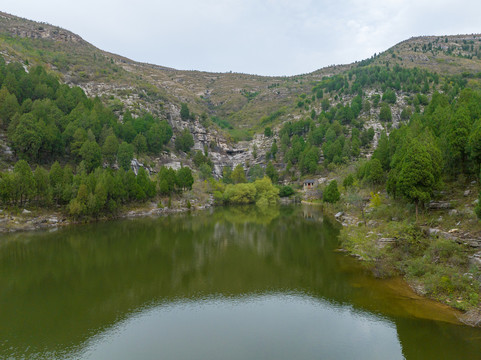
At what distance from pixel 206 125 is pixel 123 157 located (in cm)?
5334

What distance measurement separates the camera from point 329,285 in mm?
18969

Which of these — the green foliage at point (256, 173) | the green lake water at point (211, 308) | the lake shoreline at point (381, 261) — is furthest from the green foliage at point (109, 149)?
the lake shoreline at point (381, 261)

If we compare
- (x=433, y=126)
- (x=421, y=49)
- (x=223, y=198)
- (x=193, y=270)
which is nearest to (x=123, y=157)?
(x=223, y=198)

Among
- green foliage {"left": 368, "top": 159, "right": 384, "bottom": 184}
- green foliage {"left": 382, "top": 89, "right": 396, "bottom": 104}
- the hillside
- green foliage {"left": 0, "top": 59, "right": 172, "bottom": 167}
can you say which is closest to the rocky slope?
the hillside

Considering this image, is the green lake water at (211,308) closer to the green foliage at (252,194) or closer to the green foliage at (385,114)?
the green foliage at (252,194)

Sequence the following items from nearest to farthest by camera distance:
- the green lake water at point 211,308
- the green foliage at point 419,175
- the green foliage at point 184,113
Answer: the green lake water at point 211,308
the green foliage at point 419,175
the green foliage at point 184,113

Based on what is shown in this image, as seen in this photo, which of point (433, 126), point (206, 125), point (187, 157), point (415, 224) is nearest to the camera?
point (415, 224)

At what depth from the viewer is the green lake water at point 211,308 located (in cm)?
1212

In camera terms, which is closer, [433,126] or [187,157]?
[433,126]

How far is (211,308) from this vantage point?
1619 cm

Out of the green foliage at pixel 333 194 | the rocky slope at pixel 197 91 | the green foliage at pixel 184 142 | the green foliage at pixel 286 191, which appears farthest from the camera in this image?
the rocky slope at pixel 197 91

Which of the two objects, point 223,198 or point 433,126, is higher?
point 433,126

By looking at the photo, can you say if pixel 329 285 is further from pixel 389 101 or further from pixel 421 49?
pixel 421 49

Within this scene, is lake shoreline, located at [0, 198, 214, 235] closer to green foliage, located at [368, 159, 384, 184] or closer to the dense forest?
the dense forest
